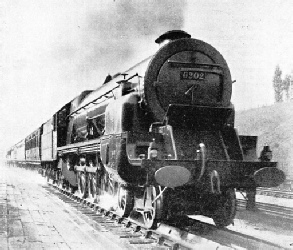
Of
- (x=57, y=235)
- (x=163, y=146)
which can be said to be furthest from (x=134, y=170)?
(x=57, y=235)

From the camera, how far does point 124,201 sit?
7.49 m

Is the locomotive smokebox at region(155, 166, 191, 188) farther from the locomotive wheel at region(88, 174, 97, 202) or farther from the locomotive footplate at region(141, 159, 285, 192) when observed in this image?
the locomotive wheel at region(88, 174, 97, 202)

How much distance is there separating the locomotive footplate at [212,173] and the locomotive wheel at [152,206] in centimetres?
50

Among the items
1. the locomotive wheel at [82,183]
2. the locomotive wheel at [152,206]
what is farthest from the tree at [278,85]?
the locomotive wheel at [152,206]

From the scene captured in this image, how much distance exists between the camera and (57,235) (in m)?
6.44

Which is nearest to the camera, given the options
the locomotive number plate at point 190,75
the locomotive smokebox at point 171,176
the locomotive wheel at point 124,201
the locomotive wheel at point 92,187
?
the locomotive smokebox at point 171,176

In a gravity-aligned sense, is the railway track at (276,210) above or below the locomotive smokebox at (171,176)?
below

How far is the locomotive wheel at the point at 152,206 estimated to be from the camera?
625cm

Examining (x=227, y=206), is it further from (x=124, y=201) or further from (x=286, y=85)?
(x=286, y=85)

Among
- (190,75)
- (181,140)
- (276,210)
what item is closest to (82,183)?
(276,210)

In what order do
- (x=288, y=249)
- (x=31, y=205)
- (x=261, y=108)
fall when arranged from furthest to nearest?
(x=261, y=108) → (x=31, y=205) → (x=288, y=249)

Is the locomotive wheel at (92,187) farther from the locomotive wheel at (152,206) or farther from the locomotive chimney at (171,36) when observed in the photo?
the locomotive chimney at (171,36)

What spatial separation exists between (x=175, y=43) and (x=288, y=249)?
3.56 m

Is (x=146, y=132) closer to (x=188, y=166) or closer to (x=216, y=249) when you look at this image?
(x=188, y=166)
